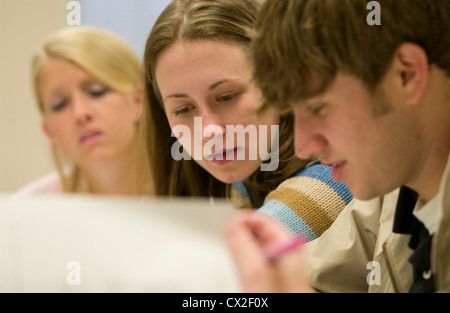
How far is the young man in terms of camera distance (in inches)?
27.6

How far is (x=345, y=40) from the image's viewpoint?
70cm

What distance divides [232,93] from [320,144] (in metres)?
0.31

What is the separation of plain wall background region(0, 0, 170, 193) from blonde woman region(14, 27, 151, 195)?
0.25m

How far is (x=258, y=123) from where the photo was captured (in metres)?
1.05

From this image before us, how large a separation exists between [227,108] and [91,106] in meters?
0.66

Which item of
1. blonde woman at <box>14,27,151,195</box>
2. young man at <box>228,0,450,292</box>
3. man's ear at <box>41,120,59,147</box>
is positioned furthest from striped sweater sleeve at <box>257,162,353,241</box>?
man's ear at <box>41,120,59,147</box>

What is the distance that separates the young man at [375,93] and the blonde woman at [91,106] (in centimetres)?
84

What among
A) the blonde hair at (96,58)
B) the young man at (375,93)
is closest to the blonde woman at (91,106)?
the blonde hair at (96,58)

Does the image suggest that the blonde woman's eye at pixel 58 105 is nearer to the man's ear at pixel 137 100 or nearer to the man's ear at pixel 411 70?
the man's ear at pixel 137 100

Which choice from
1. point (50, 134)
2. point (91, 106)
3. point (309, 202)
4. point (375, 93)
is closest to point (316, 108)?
point (375, 93)

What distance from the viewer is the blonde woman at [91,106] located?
158 cm

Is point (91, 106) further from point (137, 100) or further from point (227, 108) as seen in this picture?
point (227, 108)

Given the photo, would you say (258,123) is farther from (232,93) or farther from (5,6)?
(5,6)
